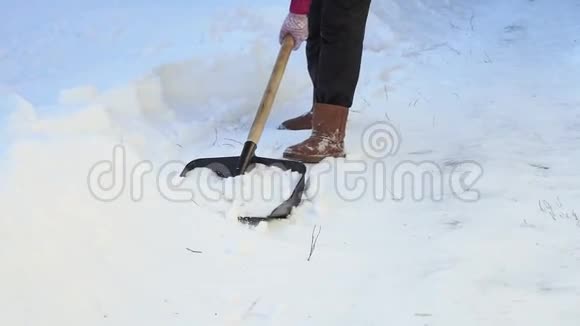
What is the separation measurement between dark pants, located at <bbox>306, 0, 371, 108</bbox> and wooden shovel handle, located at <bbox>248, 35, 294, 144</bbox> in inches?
5.5

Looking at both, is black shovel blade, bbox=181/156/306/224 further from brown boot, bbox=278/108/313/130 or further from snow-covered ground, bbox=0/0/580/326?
brown boot, bbox=278/108/313/130

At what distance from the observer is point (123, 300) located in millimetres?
1925

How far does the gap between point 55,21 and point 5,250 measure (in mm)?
2762

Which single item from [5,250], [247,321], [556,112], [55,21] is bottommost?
[247,321]

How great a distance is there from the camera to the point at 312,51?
133 inches

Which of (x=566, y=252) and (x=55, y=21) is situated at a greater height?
(x=55, y=21)

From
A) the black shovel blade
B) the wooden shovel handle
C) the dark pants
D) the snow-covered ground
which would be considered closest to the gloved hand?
the wooden shovel handle

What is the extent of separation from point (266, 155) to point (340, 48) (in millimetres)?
470

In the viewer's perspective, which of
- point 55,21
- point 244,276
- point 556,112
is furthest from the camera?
point 55,21

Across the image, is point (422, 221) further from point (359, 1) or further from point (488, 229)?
point (359, 1)

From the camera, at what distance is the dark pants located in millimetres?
2941

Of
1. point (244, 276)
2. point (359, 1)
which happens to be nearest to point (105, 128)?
point (359, 1)

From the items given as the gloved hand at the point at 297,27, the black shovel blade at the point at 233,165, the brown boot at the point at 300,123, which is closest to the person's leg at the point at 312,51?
the brown boot at the point at 300,123

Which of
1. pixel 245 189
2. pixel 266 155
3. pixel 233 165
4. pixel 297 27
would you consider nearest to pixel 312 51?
pixel 297 27
